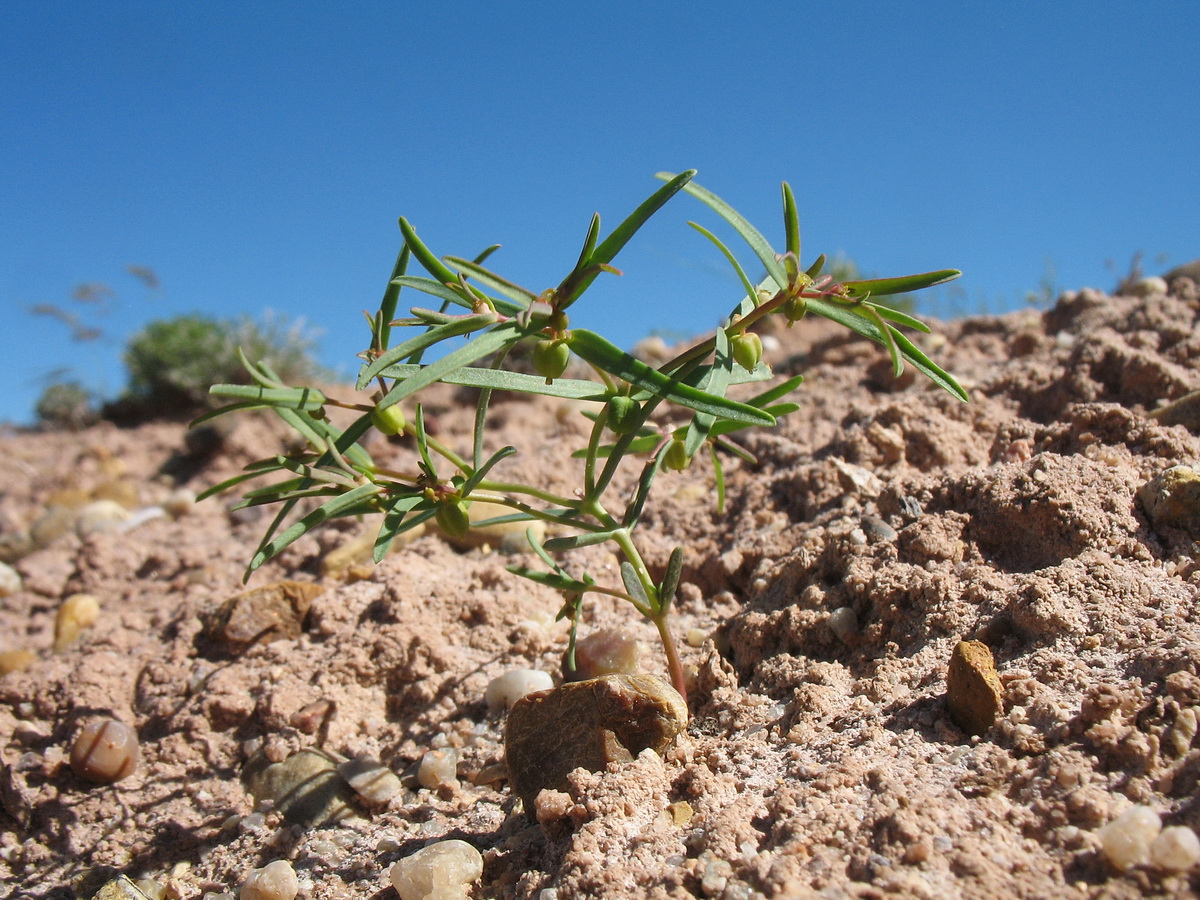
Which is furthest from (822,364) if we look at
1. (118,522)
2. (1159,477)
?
(118,522)

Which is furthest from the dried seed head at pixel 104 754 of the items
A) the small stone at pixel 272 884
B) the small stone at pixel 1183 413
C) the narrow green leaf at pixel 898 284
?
the small stone at pixel 1183 413

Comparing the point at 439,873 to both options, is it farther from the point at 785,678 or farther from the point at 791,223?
the point at 791,223

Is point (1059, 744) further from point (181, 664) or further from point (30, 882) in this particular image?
point (181, 664)

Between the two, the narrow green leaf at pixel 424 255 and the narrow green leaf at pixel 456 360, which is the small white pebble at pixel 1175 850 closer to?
the narrow green leaf at pixel 456 360

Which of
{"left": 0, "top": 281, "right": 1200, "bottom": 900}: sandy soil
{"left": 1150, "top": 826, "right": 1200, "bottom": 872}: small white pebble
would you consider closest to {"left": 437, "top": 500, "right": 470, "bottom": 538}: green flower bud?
{"left": 0, "top": 281, "right": 1200, "bottom": 900}: sandy soil

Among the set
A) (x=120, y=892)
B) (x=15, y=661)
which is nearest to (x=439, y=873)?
(x=120, y=892)
